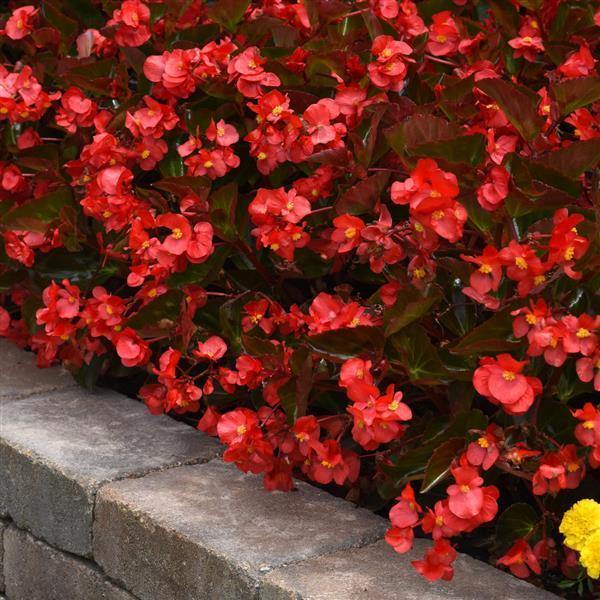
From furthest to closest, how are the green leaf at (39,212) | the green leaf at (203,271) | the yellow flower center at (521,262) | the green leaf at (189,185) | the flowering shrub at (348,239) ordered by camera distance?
the green leaf at (39,212), the green leaf at (203,271), the green leaf at (189,185), the flowering shrub at (348,239), the yellow flower center at (521,262)

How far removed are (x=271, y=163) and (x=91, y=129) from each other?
74 cm

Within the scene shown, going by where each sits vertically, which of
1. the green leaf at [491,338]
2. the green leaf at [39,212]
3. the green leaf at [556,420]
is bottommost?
the green leaf at [556,420]

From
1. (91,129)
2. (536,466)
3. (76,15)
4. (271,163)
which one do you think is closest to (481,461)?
(536,466)

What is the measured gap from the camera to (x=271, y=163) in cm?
238

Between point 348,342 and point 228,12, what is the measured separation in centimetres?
93

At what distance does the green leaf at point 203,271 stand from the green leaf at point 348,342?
1.31ft

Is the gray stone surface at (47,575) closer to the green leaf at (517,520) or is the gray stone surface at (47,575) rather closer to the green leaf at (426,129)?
the green leaf at (517,520)

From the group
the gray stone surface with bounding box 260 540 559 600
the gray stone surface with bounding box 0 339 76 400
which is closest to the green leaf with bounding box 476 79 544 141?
the gray stone surface with bounding box 260 540 559 600

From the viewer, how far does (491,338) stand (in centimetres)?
192

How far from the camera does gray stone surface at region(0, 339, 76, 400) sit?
305cm

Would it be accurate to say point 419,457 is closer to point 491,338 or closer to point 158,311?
point 491,338

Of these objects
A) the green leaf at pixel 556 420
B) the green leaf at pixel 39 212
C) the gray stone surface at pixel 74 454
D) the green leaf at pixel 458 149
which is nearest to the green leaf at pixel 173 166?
the green leaf at pixel 39 212

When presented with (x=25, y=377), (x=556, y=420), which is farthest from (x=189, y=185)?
(x=25, y=377)

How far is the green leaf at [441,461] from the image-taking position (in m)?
1.97
